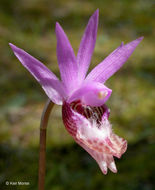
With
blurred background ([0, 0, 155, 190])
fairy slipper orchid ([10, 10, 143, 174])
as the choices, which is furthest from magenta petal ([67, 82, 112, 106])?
blurred background ([0, 0, 155, 190])

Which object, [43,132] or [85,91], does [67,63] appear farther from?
[43,132]

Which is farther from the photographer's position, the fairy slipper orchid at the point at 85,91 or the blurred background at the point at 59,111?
the blurred background at the point at 59,111

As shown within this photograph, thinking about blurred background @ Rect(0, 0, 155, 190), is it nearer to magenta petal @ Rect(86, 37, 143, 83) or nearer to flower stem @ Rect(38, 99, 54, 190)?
flower stem @ Rect(38, 99, 54, 190)

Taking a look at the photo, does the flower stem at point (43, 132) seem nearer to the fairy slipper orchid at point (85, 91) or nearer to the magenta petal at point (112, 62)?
the fairy slipper orchid at point (85, 91)

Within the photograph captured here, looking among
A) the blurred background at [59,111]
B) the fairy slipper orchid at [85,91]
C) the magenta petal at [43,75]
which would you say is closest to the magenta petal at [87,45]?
the fairy slipper orchid at [85,91]

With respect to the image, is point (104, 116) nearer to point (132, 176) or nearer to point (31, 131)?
point (132, 176)

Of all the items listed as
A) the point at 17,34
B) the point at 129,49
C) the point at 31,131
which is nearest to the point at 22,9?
the point at 17,34
